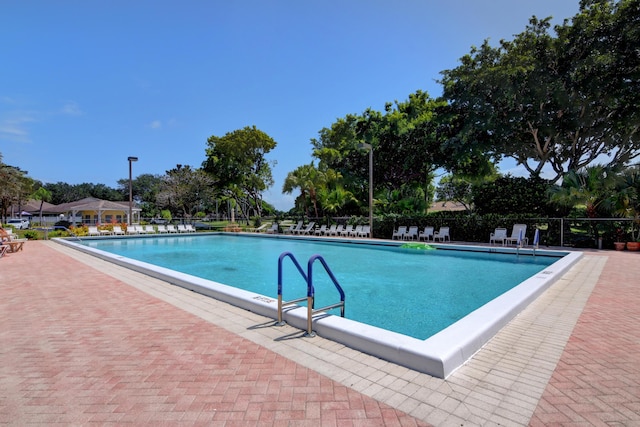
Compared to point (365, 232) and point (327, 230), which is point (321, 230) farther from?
point (365, 232)

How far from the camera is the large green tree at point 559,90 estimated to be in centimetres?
1644

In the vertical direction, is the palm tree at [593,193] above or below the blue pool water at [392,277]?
above

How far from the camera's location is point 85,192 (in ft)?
229

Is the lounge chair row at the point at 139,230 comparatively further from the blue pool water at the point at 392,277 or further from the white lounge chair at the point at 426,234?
the white lounge chair at the point at 426,234

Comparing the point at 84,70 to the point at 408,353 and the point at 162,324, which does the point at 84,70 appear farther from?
the point at 408,353

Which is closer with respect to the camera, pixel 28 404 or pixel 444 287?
pixel 28 404

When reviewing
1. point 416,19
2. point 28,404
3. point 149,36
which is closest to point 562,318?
point 28,404

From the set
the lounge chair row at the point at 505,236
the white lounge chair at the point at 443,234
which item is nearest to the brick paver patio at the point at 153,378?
the lounge chair row at the point at 505,236

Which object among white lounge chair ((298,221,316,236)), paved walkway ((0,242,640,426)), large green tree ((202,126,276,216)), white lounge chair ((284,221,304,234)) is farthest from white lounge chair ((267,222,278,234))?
paved walkway ((0,242,640,426))

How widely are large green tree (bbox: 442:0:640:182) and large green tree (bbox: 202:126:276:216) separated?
58.0 ft

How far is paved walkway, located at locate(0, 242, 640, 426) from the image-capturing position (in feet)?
7.55

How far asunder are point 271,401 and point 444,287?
6.65 m

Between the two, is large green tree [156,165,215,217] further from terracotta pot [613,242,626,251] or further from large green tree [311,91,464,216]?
terracotta pot [613,242,626,251]

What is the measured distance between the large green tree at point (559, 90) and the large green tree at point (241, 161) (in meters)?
17.7
